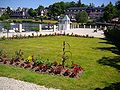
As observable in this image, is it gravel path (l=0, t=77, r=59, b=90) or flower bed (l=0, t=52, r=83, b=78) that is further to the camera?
flower bed (l=0, t=52, r=83, b=78)

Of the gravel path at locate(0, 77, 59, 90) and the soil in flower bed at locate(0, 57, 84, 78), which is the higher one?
the soil in flower bed at locate(0, 57, 84, 78)

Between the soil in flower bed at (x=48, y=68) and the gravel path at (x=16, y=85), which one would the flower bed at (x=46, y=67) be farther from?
the gravel path at (x=16, y=85)

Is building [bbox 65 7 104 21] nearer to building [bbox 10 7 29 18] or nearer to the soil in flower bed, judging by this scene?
building [bbox 10 7 29 18]

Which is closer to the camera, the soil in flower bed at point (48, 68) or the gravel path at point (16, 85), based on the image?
the gravel path at point (16, 85)

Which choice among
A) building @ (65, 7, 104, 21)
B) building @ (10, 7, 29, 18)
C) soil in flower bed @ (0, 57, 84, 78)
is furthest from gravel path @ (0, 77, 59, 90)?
building @ (10, 7, 29, 18)

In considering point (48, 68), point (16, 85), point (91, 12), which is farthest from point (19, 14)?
point (16, 85)

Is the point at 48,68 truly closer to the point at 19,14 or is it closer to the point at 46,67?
the point at 46,67

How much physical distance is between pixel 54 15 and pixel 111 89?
476 ft

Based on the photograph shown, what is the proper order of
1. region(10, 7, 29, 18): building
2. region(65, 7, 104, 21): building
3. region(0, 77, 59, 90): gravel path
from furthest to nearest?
region(10, 7, 29, 18): building, region(65, 7, 104, 21): building, region(0, 77, 59, 90): gravel path

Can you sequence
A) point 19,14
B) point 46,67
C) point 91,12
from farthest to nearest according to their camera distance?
point 19,14, point 91,12, point 46,67

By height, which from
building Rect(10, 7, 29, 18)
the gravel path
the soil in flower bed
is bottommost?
the gravel path

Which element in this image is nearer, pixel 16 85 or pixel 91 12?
pixel 16 85

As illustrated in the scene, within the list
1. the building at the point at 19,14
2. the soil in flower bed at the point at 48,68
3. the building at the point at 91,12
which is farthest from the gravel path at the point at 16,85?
the building at the point at 19,14

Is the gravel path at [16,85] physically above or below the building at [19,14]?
below
